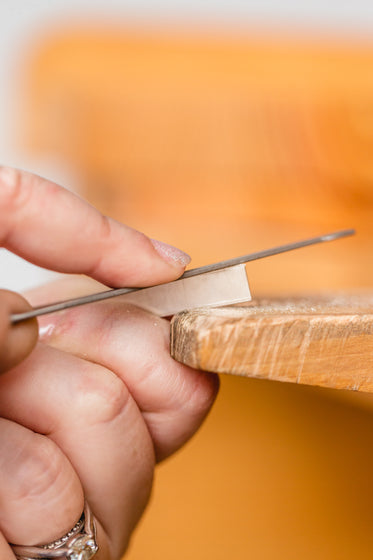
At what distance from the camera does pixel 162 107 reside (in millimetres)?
2107

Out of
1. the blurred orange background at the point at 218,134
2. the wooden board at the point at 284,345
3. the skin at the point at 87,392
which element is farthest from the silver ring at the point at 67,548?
the blurred orange background at the point at 218,134

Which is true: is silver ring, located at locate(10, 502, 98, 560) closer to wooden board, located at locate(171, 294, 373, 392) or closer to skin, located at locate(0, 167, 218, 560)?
skin, located at locate(0, 167, 218, 560)

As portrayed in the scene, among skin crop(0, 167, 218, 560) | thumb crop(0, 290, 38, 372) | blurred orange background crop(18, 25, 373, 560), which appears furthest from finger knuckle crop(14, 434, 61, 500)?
blurred orange background crop(18, 25, 373, 560)

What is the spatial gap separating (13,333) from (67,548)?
257 millimetres

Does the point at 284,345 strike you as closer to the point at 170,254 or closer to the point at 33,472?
the point at 170,254

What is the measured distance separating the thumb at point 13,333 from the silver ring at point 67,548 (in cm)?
23

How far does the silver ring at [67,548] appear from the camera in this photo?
552mm

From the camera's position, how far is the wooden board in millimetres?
454

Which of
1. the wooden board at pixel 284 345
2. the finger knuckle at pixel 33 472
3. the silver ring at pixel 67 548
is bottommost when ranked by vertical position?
the silver ring at pixel 67 548

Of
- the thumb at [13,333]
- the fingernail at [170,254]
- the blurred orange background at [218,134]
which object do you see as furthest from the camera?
the blurred orange background at [218,134]

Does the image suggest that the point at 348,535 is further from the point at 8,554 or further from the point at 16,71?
the point at 16,71

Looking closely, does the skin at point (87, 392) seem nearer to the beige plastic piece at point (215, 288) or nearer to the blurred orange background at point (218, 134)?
the beige plastic piece at point (215, 288)

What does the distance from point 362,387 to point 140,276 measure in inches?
8.4

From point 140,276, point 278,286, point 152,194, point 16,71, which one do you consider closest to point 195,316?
point 140,276
